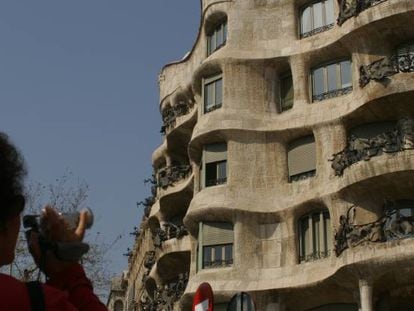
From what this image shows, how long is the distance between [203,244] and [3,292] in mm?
21232

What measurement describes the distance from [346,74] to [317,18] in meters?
2.65

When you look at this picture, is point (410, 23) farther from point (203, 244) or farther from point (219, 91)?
point (203, 244)

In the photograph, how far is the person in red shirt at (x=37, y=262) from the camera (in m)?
2.30

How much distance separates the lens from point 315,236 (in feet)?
72.3

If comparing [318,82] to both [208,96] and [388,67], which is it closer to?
[388,67]

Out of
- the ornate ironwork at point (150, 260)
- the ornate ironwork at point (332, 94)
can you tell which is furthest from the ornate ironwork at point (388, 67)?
the ornate ironwork at point (150, 260)

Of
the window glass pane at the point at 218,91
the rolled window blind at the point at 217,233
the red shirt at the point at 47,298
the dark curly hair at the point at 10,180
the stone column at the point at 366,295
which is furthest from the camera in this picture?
the window glass pane at the point at 218,91

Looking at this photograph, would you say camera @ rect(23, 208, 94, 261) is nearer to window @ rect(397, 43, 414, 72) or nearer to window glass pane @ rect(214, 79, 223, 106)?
window @ rect(397, 43, 414, 72)

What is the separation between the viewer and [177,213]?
102 feet

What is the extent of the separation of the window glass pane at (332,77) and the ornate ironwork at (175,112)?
25.3ft

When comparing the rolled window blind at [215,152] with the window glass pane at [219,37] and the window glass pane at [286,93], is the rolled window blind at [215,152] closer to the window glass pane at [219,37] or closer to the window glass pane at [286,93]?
the window glass pane at [286,93]

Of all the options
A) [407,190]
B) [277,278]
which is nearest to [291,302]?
[277,278]

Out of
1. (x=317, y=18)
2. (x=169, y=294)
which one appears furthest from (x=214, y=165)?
(x=169, y=294)

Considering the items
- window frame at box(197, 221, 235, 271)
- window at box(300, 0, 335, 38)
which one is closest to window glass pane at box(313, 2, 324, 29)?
window at box(300, 0, 335, 38)
